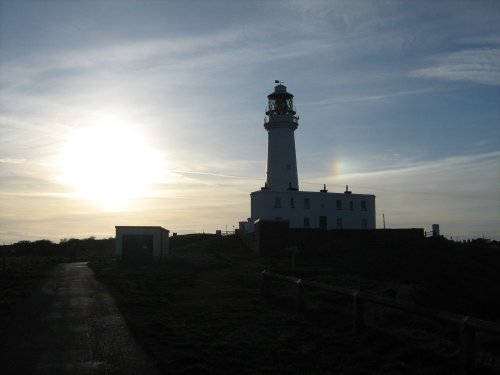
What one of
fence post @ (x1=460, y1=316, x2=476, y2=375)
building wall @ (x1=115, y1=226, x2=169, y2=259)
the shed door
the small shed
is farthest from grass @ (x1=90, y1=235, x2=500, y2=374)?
building wall @ (x1=115, y1=226, x2=169, y2=259)

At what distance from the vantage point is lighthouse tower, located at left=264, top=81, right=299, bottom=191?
52375 millimetres

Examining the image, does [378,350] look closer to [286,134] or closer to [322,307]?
[322,307]

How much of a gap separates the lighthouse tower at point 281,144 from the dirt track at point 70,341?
36.6m

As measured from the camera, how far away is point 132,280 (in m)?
22.4

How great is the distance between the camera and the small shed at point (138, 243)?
128ft

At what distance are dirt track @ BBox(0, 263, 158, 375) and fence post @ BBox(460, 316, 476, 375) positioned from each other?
4756 mm

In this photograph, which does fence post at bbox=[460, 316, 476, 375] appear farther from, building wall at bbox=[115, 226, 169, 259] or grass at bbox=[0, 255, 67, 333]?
building wall at bbox=[115, 226, 169, 259]

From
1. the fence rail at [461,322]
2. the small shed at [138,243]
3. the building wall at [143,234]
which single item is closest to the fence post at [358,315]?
the fence rail at [461,322]

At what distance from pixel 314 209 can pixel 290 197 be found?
9.22ft

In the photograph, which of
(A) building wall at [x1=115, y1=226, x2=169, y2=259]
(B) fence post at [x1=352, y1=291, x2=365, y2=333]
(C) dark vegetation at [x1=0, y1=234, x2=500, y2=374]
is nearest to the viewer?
(C) dark vegetation at [x1=0, y1=234, x2=500, y2=374]

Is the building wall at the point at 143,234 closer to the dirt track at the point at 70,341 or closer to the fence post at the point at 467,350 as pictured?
the dirt track at the point at 70,341

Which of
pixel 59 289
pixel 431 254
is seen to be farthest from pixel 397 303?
pixel 431 254

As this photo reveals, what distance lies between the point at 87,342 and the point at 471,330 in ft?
22.4

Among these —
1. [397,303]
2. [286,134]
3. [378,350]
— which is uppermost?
[286,134]
